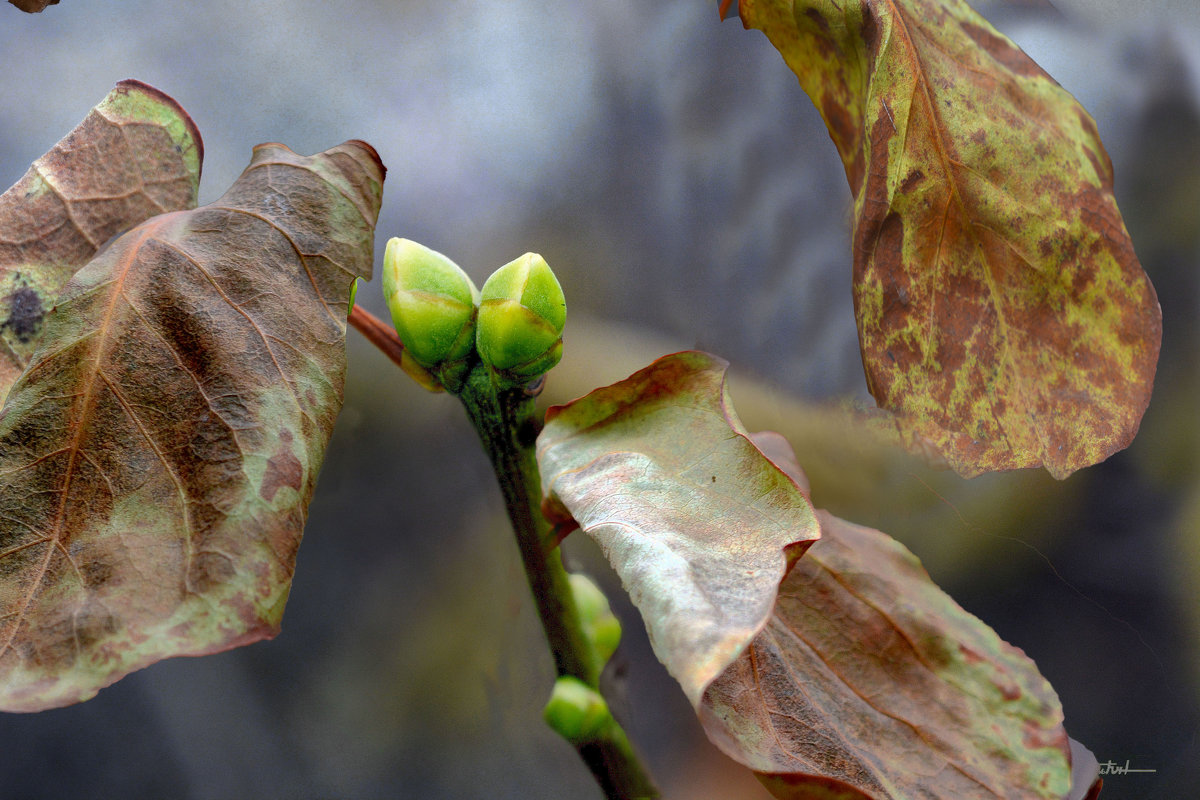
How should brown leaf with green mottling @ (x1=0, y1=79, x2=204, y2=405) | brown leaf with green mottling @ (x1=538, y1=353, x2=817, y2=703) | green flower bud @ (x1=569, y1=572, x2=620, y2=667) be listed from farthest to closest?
1. green flower bud @ (x1=569, y1=572, x2=620, y2=667)
2. brown leaf with green mottling @ (x1=0, y1=79, x2=204, y2=405)
3. brown leaf with green mottling @ (x1=538, y1=353, x2=817, y2=703)

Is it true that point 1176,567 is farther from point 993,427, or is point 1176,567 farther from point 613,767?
point 613,767

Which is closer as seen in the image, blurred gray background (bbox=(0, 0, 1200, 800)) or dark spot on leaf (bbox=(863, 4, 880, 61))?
dark spot on leaf (bbox=(863, 4, 880, 61))

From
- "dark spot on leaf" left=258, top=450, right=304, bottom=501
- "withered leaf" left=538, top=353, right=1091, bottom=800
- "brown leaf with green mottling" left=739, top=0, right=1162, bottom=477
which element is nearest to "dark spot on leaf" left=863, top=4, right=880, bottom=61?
"brown leaf with green mottling" left=739, top=0, right=1162, bottom=477

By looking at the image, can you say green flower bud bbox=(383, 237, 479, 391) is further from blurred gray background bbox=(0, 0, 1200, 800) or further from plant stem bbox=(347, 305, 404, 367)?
blurred gray background bbox=(0, 0, 1200, 800)

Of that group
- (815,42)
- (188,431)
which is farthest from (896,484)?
(188,431)

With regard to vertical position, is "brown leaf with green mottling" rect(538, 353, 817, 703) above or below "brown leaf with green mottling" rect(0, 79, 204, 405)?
below

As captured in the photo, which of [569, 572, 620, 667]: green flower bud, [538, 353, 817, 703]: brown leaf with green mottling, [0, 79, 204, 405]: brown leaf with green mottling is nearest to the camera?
[538, 353, 817, 703]: brown leaf with green mottling

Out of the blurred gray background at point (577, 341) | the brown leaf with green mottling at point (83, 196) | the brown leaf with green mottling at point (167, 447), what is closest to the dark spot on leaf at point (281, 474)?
the brown leaf with green mottling at point (167, 447)

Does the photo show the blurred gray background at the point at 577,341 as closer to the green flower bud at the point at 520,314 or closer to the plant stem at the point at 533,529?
the plant stem at the point at 533,529
